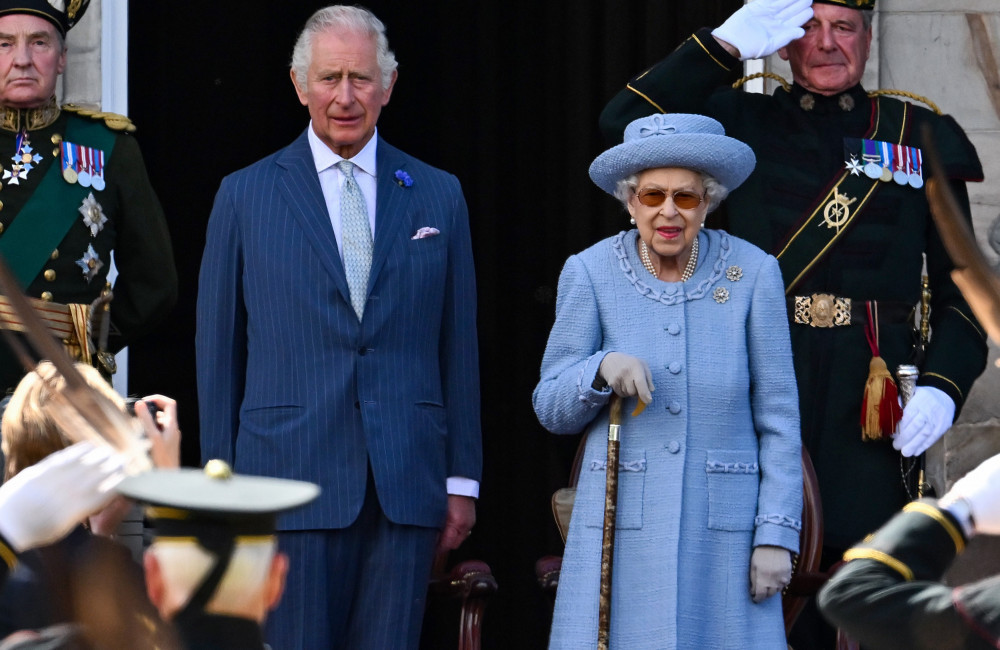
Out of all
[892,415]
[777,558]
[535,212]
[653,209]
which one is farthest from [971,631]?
[535,212]

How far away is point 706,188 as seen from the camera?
184 inches

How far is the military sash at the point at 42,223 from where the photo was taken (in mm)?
5191

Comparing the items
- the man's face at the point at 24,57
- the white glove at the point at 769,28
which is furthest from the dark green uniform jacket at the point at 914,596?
the man's face at the point at 24,57

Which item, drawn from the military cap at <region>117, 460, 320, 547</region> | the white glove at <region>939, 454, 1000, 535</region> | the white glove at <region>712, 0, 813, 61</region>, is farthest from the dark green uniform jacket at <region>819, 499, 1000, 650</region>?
the white glove at <region>712, 0, 813, 61</region>

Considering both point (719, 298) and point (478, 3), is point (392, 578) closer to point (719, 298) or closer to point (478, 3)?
point (719, 298)

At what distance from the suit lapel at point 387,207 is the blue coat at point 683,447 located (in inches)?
17.7

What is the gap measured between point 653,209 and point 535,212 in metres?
2.46

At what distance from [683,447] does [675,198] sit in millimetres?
595

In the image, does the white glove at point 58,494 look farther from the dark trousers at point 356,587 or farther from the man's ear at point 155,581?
the dark trousers at point 356,587

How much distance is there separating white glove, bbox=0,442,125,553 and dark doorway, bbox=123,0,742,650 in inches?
152

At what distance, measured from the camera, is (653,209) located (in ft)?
15.1

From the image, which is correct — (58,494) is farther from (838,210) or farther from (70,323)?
(838,210)

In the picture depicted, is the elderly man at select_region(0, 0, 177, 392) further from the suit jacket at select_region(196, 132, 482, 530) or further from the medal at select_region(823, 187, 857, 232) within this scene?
the medal at select_region(823, 187, 857, 232)

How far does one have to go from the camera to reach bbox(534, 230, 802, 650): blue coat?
4422mm
